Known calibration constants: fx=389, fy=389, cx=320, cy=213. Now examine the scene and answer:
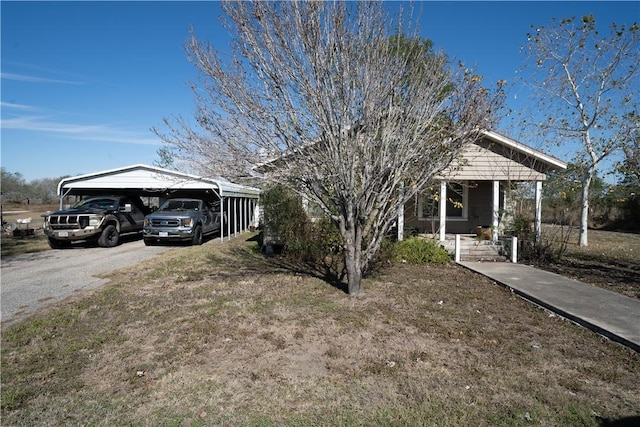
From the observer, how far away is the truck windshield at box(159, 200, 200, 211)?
15.7 m

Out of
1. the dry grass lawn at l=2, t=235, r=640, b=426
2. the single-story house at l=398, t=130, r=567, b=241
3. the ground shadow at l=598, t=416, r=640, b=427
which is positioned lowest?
the ground shadow at l=598, t=416, r=640, b=427

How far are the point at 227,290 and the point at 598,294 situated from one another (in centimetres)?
693

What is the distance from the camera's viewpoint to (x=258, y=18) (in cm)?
592

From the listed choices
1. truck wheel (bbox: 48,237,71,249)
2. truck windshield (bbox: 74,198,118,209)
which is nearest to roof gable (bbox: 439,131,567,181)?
truck windshield (bbox: 74,198,118,209)

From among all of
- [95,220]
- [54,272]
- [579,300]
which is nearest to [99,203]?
[95,220]

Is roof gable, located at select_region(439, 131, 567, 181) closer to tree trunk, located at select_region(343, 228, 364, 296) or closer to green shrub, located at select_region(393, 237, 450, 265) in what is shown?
green shrub, located at select_region(393, 237, 450, 265)

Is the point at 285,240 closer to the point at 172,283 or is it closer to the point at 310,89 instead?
the point at 172,283

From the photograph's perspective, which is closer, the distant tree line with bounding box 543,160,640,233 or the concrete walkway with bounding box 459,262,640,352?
the concrete walkway with bounding box 459,262,640,352

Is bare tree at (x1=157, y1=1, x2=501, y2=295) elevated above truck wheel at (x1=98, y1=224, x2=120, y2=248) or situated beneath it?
elevated above

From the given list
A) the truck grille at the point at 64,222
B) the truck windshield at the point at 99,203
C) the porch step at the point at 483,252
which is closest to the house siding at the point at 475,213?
the porch step at the point at 483,252

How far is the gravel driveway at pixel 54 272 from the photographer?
6.70 meters

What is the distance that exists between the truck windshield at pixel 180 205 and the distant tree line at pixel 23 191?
1292 inches

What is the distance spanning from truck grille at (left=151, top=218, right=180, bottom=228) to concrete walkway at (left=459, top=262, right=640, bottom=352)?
1035 cm

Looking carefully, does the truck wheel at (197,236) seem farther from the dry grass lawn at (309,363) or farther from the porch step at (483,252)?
the porch step at (483,252)
